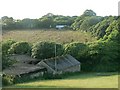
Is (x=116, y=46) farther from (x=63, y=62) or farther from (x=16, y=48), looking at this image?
(x=16, y=48)

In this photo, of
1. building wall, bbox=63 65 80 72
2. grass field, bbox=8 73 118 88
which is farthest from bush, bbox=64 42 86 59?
grass field, bbox=8 73 118 88

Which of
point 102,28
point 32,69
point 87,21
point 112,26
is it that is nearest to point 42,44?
point 32,69

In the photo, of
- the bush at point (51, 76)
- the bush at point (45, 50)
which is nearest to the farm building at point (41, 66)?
the bush at point (51, 76)

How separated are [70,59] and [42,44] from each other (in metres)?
3.95

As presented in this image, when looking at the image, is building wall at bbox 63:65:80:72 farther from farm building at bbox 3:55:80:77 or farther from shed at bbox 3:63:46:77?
shed at bbox 3:63:46:77

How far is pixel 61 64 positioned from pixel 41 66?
2.27 metres

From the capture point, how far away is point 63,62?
3288 centimetres

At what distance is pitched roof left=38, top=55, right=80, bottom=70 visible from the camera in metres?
31.7

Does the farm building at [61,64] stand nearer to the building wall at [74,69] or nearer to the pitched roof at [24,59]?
the building wall at [74,69]

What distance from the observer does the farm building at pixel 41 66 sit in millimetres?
28528

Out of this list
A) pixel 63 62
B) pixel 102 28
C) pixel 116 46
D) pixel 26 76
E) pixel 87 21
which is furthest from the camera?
pixel 87 21

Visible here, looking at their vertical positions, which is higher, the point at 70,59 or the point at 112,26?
the point at 112,26

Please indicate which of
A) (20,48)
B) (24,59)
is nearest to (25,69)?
(24,59)

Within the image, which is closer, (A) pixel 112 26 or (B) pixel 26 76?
(B) pixel 26 76
